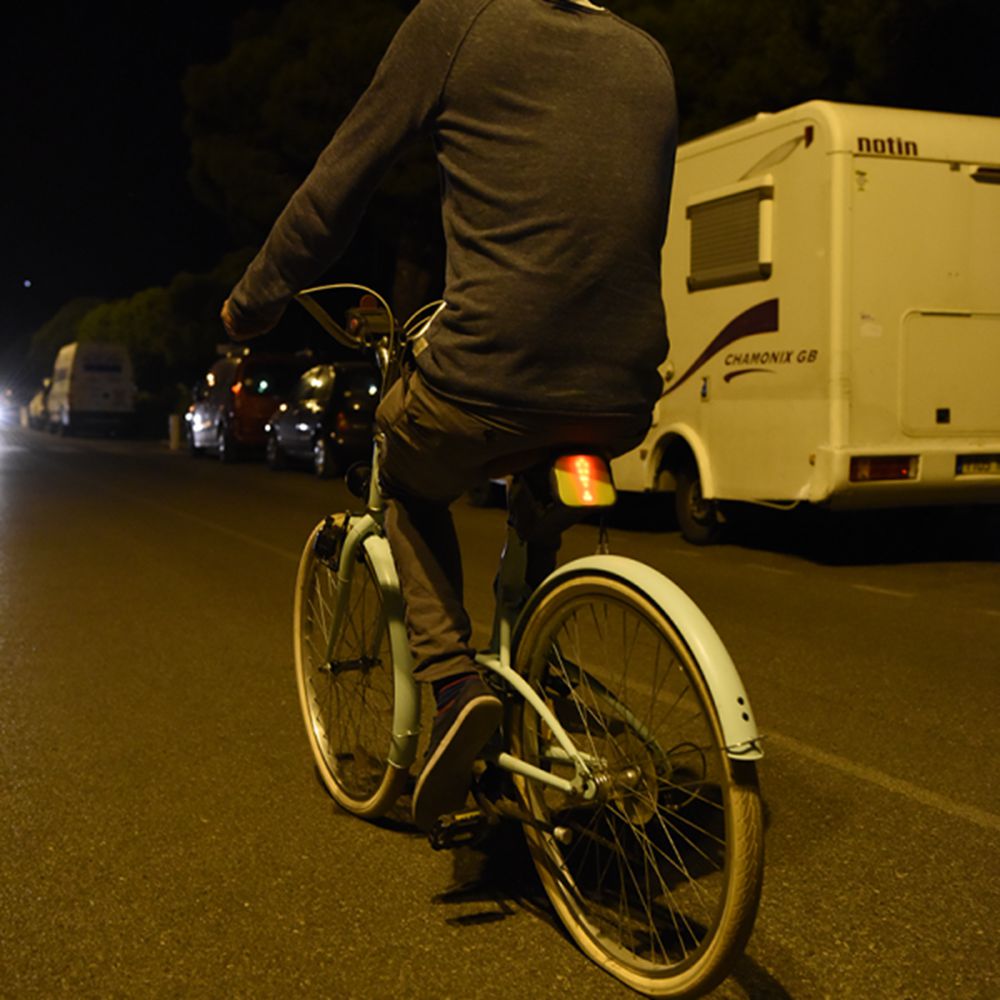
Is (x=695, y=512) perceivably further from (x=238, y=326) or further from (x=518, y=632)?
(x=518, y=632)

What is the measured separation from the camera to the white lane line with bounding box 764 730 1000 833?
4.22 metres

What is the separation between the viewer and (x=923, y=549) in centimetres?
1095

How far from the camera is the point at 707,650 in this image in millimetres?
2717

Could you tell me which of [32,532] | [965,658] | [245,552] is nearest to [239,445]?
[32,532]

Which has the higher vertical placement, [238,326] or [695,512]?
[238,326]

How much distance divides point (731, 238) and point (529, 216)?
7.70m

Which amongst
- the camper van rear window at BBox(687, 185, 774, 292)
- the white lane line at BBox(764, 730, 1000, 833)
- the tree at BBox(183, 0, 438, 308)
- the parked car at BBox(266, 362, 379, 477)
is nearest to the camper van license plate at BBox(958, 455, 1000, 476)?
the camper van rear window at BBox(687, 185, 774, 292)

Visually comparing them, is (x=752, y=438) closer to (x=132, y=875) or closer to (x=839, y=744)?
(x=839, y=744)

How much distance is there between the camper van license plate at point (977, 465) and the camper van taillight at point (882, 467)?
1.24ft

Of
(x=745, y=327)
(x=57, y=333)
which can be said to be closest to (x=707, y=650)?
(x=745, y=327)

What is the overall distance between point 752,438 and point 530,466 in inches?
284

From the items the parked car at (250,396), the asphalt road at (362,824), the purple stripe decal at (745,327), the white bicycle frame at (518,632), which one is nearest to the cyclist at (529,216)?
the white bicycle frame at (518,632)

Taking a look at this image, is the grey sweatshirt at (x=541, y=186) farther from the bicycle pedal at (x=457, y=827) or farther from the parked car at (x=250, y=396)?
the parked car at (x=250, y=396)

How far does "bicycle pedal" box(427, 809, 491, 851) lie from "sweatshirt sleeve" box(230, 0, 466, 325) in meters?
1.28
